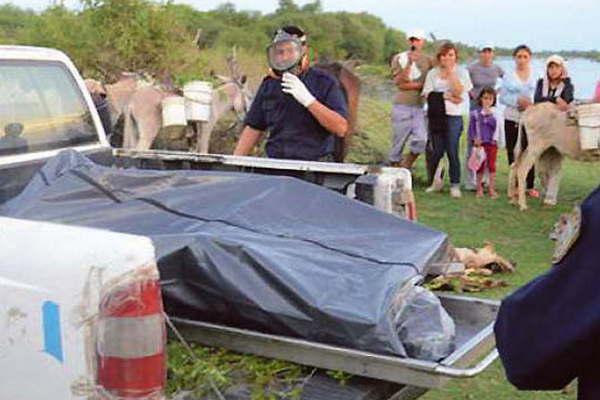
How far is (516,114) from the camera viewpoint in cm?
1054

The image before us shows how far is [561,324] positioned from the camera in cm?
150

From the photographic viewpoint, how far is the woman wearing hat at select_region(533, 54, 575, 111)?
9922 millimetres

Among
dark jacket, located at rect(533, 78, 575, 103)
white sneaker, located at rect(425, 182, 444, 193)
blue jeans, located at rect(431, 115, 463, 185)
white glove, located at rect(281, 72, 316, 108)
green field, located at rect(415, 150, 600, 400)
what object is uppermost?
white glove, located at rect(281, 72, 316, 108)

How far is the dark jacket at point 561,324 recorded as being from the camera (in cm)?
146

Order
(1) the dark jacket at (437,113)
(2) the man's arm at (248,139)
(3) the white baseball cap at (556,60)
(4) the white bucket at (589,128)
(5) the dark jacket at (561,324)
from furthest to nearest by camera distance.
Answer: (1) the dark jacket at (437,113) < (3) the white baseball cap at (556,60) < (4) the white bucket at (589,128) < (2) the man's arm at (248,139) < (5) the dark jacket at (561,324)

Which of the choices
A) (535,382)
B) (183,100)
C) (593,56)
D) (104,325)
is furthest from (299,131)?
(183,100)

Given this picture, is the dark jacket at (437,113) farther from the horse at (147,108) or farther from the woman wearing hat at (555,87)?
the horse at (147,108)

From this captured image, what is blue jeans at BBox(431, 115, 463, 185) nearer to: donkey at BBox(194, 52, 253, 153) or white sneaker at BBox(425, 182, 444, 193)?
white sneaker at BBox(425, 182, 444, 193)

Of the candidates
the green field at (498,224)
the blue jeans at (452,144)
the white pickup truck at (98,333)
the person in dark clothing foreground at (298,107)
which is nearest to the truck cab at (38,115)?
the person in dark clothing foreground at (298,107)

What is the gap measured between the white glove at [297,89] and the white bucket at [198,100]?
4.97 m

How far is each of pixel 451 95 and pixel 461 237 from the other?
2.13 m

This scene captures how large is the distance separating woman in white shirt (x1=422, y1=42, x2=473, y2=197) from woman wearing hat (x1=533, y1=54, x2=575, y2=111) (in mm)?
841

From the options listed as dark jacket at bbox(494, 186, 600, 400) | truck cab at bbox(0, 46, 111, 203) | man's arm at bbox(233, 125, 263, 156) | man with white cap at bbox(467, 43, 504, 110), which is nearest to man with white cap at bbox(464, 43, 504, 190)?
man with white cap at bbox(467, 43, 504, 110)

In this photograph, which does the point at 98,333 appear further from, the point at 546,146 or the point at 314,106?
the point at 546,146
